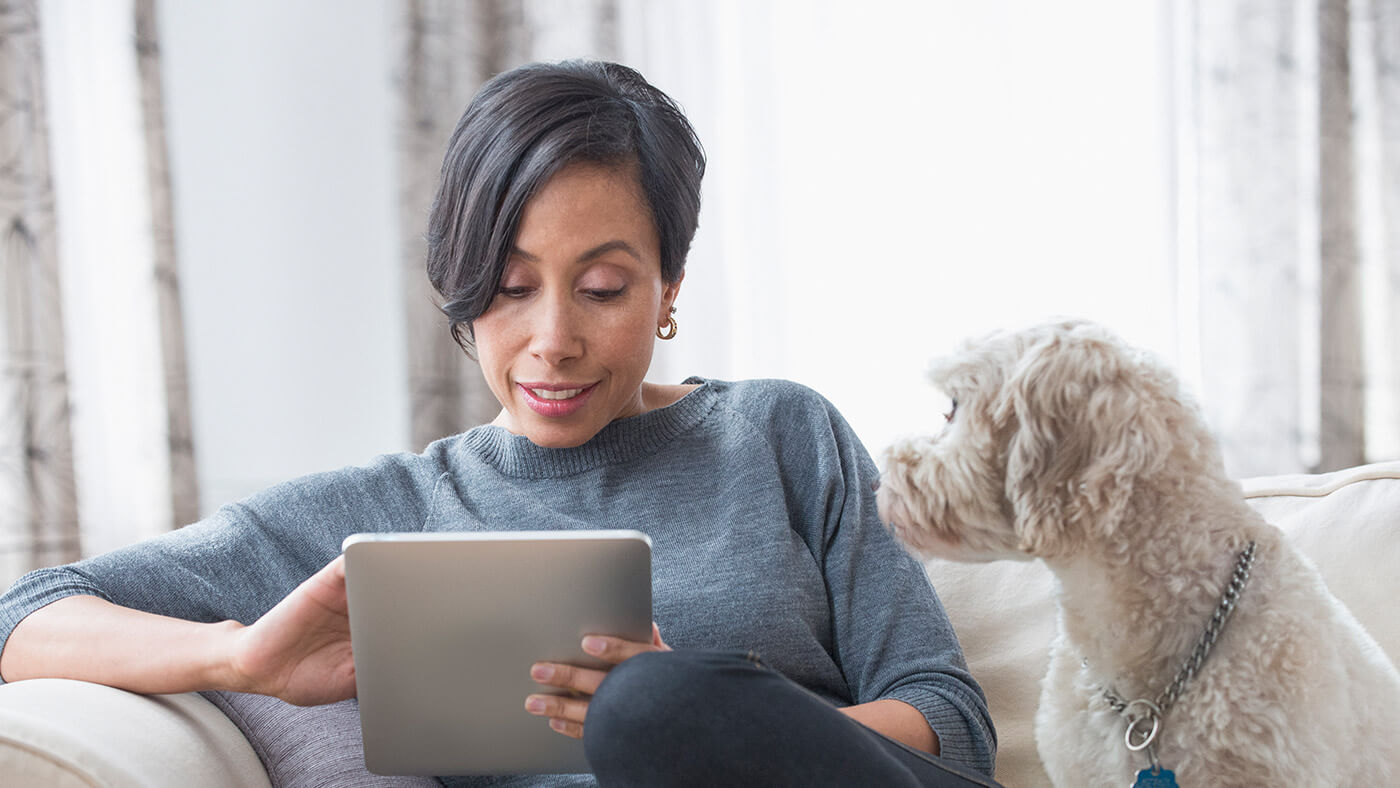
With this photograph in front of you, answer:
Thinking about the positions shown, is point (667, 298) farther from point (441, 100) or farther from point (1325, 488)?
point (441, 100)

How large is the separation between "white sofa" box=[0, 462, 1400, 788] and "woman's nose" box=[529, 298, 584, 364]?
20.5 inches

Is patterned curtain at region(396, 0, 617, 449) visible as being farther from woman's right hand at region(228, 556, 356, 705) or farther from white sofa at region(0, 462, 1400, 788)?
woman's right hand at region(228, 556, 356, 705)

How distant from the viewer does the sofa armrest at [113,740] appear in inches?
34.3

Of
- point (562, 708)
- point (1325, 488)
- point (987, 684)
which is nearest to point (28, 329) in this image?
point (562, 708)

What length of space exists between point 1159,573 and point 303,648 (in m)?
0.79

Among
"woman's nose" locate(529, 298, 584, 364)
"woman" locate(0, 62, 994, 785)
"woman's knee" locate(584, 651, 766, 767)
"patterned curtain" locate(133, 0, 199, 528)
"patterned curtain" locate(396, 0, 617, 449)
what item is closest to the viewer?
"woman's knee" locate(584, 651, 766, 767)

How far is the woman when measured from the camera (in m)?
1.06

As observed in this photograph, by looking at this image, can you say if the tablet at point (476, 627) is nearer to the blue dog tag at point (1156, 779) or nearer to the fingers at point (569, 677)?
the fingers at point (569, 677)

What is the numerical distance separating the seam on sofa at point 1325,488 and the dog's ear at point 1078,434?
62cm

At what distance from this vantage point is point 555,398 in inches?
48.8

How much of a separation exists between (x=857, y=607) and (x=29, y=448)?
225 centimetres

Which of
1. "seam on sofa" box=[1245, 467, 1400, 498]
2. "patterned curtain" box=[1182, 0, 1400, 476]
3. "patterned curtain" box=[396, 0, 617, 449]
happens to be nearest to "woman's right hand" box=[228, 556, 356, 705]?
"seam on sofa" box=[1245, 467, 1400, 498]

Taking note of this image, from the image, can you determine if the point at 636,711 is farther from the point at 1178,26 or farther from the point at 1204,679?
the point at 1178,26

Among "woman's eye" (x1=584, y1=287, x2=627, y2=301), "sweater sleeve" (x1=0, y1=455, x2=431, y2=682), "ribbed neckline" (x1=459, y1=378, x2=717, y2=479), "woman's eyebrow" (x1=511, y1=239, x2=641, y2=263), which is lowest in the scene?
"sweater sleeve" (x1=0, y1=455, x2=431, y2=682)
